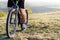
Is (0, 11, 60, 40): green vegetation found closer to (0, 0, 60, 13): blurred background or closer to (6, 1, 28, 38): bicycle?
(6, 1, 28, 38): bicycle

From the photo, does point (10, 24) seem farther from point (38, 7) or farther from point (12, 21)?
point (38, 7)

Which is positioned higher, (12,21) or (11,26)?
(12,21)

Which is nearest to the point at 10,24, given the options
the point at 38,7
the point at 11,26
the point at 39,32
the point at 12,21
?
the point at 11,26

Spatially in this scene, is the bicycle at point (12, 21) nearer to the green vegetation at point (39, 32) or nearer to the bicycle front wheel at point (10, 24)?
the bicycle front wheel at point (10, 24)

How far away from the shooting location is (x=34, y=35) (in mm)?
7742

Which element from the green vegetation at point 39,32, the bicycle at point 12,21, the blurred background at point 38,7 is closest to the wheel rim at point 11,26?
the bicycle at point 12,21

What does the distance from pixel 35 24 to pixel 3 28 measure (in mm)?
1247

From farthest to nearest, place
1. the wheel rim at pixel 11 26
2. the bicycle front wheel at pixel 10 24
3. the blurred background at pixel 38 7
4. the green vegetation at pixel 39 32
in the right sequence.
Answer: the blurred background at pixel 38 7 → the green vegetation at pixel 39 32 → the wheel rim at pixel 11 26 → the bicycle front wheel at pixel 10 24

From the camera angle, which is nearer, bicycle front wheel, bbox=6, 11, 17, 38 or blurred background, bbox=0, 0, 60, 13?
bicycle front wheel, bbox=6, 11, 17, 38

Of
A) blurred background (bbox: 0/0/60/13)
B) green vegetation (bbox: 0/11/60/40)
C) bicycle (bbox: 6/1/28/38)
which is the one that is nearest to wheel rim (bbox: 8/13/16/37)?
bicycle (bbox: 6/1/28/38)

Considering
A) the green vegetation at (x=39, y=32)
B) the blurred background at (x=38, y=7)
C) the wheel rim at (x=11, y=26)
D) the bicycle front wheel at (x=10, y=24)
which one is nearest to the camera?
the bicycle front wheel at (x=10, y=24)

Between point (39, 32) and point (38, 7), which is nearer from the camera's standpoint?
point (39, 32)

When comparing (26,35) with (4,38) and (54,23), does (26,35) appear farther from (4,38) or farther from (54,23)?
(54,23)

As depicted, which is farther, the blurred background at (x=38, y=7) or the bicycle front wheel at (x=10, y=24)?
the blurred background at (x=38, y=7)
